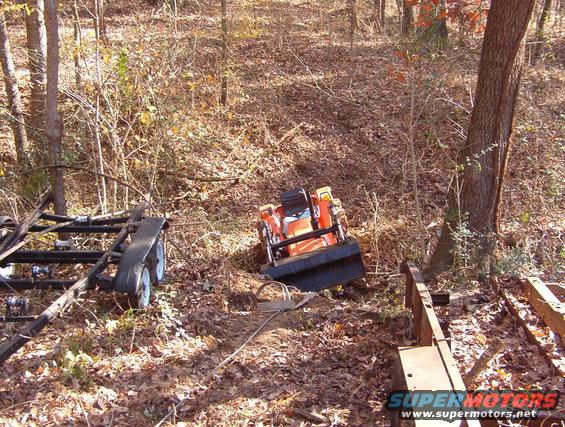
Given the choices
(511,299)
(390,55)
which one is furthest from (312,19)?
(511,299)

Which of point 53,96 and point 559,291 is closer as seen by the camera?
point 559,291

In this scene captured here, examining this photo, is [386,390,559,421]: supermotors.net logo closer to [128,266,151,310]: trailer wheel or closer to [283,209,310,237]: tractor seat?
[128,266,151,310]: trailer wheel

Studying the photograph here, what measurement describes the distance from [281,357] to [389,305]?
72.1 inches

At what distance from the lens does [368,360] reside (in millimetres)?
5180

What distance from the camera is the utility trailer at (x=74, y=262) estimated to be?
16.1ft

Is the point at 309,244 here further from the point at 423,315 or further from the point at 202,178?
the point at 423,315

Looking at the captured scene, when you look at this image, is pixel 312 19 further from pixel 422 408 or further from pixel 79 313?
pixel 422 408

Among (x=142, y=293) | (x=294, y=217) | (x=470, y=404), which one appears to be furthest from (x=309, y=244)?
(x=470, y=404)

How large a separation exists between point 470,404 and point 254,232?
6.98 metres

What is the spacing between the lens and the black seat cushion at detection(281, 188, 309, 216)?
8.89 metres

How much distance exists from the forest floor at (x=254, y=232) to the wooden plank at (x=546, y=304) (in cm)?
30

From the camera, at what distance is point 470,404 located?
360 centimetres

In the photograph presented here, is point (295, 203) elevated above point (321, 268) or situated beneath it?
elevated above

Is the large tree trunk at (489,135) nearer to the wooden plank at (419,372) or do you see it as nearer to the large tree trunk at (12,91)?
the wooden plank at (419,372)
